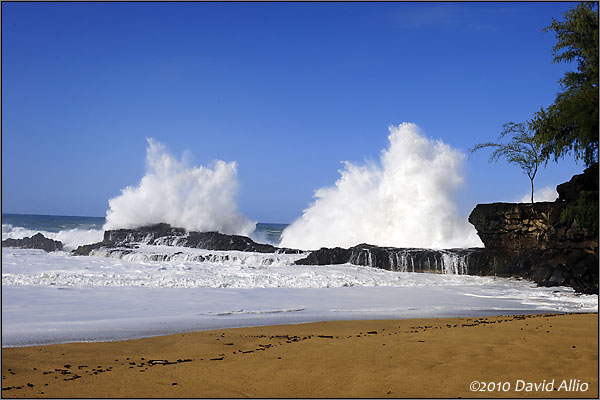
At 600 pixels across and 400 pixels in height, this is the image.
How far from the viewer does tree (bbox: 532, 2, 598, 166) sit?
32.4ft

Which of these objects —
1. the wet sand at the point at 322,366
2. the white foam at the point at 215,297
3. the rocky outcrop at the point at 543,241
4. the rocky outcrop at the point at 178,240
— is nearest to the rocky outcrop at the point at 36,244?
the rocky outcrop at the point at 178,240

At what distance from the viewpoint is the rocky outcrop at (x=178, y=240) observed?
25.8 meters

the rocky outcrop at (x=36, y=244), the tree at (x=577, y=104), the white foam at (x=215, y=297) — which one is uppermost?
the tree at (x=577, y=104)

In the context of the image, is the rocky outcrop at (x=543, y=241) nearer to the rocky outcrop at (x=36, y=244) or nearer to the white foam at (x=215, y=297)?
the white foam at (x=215, y=297)

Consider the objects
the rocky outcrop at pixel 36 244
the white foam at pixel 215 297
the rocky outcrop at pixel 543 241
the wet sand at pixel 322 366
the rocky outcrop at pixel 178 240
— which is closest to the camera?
the wet sand at pixel 322 366

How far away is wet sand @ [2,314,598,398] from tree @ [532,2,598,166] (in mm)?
4615

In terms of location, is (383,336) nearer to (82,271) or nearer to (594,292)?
(594,292)

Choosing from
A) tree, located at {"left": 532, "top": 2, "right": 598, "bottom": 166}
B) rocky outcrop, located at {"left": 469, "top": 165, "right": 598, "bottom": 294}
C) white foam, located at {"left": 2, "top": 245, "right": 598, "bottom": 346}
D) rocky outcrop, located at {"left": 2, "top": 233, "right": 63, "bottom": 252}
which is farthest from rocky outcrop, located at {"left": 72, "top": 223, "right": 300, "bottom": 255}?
tree, located at {"left": 532, "top": 2, "right": 598, "bottom": 166}

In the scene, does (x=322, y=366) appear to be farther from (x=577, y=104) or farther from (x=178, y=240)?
(x=178, y=240)

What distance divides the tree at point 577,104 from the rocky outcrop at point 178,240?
15124 millimetres

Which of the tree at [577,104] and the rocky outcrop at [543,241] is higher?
the tree at [577,104]

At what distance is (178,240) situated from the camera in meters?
28.9

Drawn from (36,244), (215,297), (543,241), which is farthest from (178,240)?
(543,241)

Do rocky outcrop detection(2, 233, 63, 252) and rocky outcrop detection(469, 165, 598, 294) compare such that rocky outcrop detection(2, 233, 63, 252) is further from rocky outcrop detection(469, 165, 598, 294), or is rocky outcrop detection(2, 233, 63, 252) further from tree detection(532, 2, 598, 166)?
tree detection(532, 2, 598, 166)
